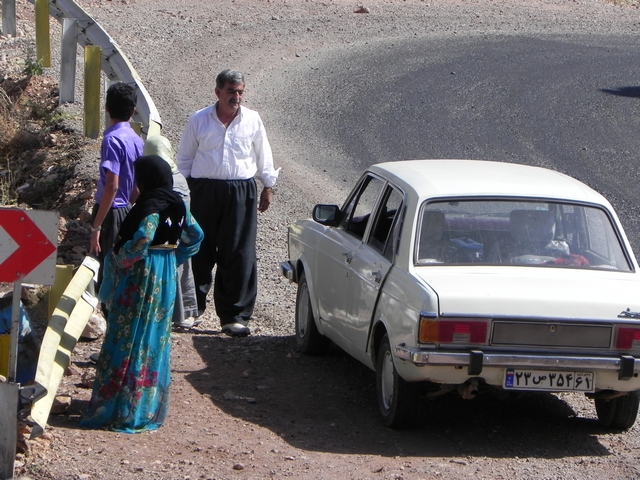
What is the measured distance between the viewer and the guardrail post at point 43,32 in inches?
524

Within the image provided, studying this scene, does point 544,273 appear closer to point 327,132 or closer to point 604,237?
point 604,237

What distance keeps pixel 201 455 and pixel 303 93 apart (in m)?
11.3

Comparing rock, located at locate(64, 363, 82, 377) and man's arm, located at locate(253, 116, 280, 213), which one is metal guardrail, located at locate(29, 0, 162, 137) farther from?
rock, located at locate(64, 363, 82, 377)

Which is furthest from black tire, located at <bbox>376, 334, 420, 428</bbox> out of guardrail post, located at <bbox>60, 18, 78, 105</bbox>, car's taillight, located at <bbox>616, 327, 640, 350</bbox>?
guardrail post, located at <bbox>60, 18, 78, 105</bbox>

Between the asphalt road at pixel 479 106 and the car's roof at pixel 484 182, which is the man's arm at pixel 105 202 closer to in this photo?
the car's roof at pixel 484 182

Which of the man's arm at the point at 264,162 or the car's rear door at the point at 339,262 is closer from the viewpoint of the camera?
the car's rear door at the point at 339,262

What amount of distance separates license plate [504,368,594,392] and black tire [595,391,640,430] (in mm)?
590

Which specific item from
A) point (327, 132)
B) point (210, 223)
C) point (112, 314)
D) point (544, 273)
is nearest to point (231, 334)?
point (210, 223)

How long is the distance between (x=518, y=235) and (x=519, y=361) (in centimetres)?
102

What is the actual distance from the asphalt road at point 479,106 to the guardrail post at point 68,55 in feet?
10.1

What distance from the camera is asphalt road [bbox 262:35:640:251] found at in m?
13.8

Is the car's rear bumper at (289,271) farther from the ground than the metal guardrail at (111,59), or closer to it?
closer to it

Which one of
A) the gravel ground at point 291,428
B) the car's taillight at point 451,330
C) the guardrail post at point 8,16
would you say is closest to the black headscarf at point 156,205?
the gravel ground at point 291,428

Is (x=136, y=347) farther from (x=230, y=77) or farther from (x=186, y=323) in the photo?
Answer: (x=230, y=77)
